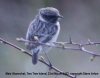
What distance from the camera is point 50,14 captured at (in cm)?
133

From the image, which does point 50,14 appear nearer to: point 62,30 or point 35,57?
point 62,30

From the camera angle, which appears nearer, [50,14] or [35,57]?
[35,57]

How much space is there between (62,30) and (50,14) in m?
0.06

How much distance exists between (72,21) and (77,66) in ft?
0.53

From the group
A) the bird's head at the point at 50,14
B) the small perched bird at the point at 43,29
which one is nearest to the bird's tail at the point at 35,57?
the small perched bird at the point at 43,29

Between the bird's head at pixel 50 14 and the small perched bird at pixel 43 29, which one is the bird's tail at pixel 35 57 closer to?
the small perched bird at pixel 43 29

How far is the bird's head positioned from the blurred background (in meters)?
0.02

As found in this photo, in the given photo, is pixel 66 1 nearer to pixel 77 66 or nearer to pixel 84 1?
pixel 84 1

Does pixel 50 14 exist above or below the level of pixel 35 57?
above

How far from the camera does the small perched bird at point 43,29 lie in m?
1.24

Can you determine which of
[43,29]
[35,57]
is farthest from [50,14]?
[35,57]

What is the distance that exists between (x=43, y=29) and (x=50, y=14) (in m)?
0.06

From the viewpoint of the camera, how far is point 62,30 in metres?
1.32

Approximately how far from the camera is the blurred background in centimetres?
128
